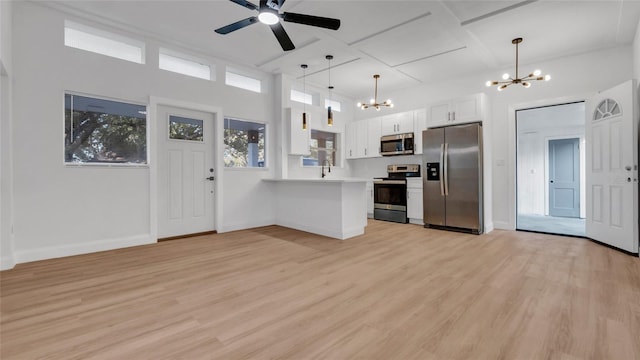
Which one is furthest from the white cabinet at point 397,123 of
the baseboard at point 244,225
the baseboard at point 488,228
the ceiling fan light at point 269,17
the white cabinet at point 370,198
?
the ceiling fan light at point 269,17

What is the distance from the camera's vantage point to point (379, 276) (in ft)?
9.52

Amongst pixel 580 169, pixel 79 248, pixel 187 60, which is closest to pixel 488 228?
pixel 580 169

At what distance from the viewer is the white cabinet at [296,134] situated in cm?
598

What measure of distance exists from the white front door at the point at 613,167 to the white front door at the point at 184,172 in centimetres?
625

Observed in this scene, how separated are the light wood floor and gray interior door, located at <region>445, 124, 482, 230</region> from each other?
1305 mm

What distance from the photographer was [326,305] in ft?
7.40

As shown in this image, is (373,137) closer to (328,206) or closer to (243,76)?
(328,206)

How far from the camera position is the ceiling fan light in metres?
2.81

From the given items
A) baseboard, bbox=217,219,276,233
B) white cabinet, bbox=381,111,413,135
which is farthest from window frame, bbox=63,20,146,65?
white cabinet, bbox=381,111,413,135

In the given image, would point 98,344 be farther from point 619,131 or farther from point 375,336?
point 619,131

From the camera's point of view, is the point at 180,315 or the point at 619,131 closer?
the point at 180,315

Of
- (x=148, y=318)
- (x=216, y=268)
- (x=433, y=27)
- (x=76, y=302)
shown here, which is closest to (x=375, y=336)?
(x=148, y=318)

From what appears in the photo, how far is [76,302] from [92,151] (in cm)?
242

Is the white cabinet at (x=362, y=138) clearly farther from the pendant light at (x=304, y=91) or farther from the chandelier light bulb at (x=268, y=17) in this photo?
the chandelier light bulb at (x=268, y=17)
